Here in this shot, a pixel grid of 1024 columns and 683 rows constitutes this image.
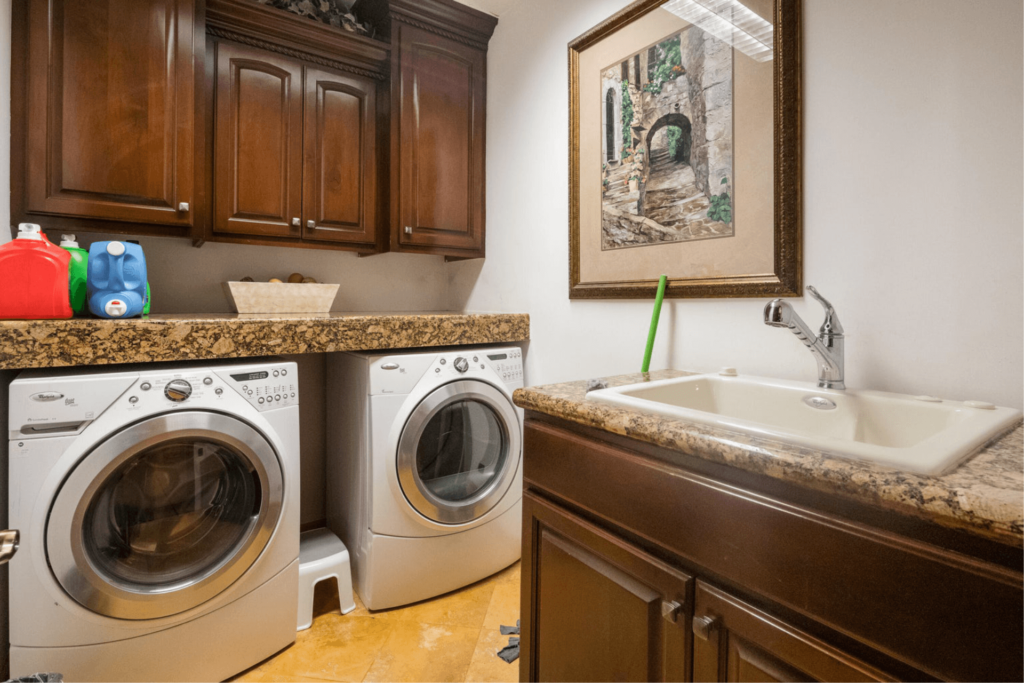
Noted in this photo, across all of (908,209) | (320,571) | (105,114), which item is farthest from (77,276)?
(908,209)

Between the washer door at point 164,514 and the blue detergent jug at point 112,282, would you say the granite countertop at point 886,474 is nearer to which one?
the washer door at point 164,514

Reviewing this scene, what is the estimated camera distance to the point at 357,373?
173 cm

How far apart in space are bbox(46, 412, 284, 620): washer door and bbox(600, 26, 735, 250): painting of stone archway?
1376 millimetres

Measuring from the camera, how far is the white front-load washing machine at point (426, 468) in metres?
1.65

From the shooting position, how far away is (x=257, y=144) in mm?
1902

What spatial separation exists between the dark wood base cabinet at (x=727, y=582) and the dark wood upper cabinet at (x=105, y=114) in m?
1.57

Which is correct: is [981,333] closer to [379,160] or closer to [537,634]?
[537,634]

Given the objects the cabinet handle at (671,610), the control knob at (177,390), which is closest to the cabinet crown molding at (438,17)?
the control knob at (177,390)

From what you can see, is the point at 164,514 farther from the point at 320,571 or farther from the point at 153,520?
the point at 320,571

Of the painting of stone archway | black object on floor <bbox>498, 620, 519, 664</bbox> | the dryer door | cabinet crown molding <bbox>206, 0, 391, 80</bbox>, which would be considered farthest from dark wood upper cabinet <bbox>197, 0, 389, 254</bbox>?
black object on floor <bbox>498, 620, 519, 664</bbox>

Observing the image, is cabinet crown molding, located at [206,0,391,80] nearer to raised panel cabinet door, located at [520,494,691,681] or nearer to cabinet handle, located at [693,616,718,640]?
raised panel cabinet door, located at [520,494,691,681]

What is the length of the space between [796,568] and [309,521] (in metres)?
2.21

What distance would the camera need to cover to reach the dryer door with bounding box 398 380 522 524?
1.67 m

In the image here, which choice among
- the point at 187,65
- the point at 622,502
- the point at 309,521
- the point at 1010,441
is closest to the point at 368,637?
the point at 309,521
